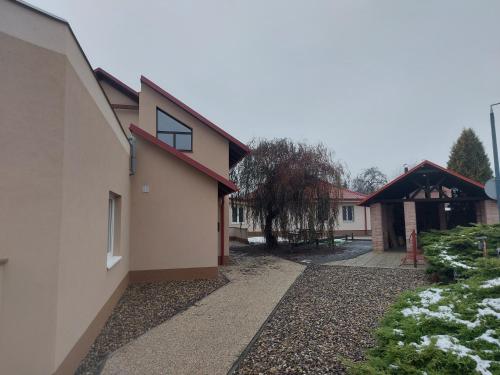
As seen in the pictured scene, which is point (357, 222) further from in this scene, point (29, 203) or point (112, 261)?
point (29, 203)

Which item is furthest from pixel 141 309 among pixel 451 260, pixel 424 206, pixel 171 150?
pixel 424 206

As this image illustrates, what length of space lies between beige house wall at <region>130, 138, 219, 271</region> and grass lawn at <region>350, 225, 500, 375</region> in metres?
5.10

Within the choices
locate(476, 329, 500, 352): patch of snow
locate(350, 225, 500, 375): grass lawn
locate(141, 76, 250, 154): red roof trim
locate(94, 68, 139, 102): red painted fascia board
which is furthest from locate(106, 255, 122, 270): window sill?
locate(94, 68, 139, 102): red painted fascia board

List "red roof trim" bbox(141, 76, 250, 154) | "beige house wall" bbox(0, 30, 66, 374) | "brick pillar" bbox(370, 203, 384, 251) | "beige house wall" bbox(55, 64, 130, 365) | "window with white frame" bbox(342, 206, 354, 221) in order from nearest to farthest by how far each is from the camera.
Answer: "beige house wall" bbox(0, 30, 66, 374), "beige house wall" bbox(55, 64, 130, 365), "red roof trim" bbox(141, 76, 250, 154), "brick pillar" bbox(370, 203, 384, 251), "window with white frame" bbox(342, 206, 354, 221)

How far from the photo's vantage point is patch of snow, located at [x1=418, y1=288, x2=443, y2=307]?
13.4 feet

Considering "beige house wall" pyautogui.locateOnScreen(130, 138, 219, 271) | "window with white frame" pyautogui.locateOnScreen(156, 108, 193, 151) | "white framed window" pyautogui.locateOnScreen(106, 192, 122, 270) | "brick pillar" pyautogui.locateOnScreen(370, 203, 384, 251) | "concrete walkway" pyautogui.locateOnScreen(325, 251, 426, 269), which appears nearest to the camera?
"white framed window" pyautogui.locateOnScreen(106, 192, 122, 270)

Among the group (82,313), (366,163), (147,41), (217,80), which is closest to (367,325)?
(82,313)

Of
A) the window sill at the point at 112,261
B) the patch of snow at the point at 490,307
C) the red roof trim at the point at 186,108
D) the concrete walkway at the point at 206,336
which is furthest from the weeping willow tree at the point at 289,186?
the patch of snow at the point at 490,307

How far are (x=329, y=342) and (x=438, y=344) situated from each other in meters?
1.59

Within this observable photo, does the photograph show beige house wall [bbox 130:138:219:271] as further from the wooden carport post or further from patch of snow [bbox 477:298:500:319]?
the wooden carport post

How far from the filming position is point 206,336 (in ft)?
13.8

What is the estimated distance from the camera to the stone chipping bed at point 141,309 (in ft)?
12.4

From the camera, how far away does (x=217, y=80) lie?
55.2ft

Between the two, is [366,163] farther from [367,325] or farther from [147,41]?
[367,325]
